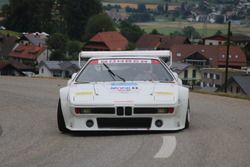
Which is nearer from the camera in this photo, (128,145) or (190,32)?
(128,145)

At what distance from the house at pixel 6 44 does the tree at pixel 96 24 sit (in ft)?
44.6

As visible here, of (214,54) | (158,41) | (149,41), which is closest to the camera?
(214,54)

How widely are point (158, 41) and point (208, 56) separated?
2449cm

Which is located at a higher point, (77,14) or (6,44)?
(77,14)

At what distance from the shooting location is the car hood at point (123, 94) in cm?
898

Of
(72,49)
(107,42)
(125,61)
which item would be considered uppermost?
(125,61)

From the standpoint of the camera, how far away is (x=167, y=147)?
777cm

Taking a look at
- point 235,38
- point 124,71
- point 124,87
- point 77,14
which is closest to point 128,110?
point 124,87

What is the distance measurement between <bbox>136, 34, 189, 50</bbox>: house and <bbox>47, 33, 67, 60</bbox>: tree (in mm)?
13316

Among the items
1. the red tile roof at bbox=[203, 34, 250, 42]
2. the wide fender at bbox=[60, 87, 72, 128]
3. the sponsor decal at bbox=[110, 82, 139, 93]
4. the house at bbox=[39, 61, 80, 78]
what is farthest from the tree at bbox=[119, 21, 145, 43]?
the wide fender at bbox=[60, 87, 72, 128]

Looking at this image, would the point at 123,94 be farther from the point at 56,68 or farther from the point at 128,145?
the point at 56,68

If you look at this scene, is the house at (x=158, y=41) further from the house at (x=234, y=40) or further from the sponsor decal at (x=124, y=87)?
the sponsor decal at (x=124, y=87)

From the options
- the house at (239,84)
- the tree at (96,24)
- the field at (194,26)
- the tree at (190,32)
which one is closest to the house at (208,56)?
the field at (194,26)

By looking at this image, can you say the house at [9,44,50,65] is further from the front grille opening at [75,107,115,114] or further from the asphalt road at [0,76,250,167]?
the front grille opening at [75,107,115,114]
